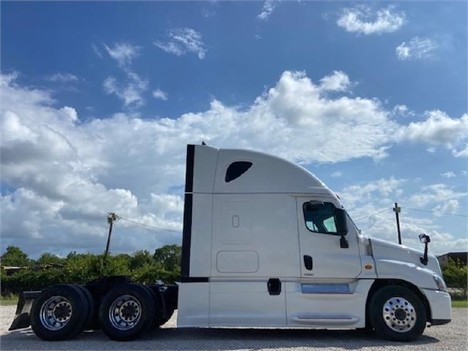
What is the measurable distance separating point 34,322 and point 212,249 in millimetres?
3556

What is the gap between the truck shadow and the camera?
7.66 meters

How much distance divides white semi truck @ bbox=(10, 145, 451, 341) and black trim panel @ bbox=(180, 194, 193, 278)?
0.8 inches

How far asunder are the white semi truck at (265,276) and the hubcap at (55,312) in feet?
0.06

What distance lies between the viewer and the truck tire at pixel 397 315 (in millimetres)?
8234

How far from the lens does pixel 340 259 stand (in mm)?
8617

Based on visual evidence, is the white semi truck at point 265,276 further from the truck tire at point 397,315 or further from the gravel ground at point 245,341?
the gravel ground at point 245,341

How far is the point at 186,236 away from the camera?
29.0ft

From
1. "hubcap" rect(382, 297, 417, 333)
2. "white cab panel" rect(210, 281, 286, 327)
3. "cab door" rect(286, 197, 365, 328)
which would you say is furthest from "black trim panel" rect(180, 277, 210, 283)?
"hubcap" rect(382, 297, 417, 333)

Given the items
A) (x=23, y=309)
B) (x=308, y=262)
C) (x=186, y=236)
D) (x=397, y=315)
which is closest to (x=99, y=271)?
(x=23, y=309)

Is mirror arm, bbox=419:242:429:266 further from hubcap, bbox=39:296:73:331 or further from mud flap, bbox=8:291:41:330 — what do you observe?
mud flap, bbox=8:291:41:330

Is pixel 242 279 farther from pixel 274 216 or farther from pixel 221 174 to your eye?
pixel 221 174

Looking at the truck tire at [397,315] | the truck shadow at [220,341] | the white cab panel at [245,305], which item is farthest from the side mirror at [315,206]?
the truck shadow at [220,341]

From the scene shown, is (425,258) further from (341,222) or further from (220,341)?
(220,341)

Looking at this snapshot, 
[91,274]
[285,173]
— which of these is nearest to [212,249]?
[285,173]
